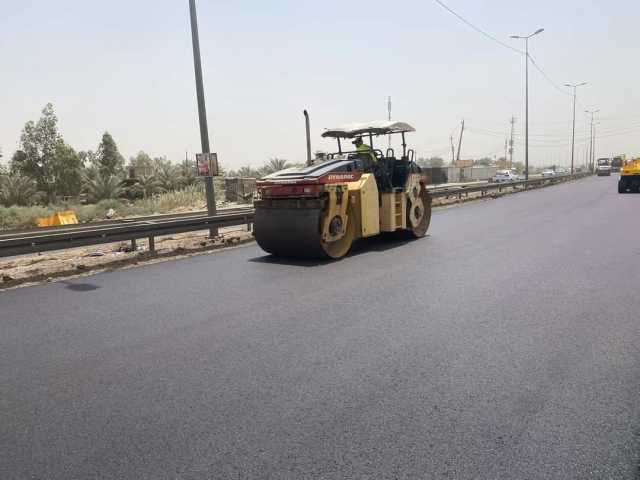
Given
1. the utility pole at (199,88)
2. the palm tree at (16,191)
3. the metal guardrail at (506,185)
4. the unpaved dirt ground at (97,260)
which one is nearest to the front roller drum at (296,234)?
the unpaved dirt ground at (97,260)

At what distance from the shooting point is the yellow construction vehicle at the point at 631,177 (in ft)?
82.2

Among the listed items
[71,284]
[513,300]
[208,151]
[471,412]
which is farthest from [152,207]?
[471,412]

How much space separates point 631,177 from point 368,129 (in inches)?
836

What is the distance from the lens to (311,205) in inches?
329

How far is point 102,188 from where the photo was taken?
28719mm

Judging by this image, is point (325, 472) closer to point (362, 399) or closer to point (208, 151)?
point (362, 399)

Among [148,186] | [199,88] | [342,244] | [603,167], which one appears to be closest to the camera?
[342,244]

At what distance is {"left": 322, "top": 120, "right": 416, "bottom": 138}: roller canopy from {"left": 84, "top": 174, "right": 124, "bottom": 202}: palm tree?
22.0 meters

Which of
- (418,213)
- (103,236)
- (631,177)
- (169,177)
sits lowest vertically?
(631,177)

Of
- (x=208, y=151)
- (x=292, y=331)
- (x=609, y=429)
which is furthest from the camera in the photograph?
(x=208, y=151)

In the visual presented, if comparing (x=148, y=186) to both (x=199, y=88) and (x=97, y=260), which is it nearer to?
(x=199, y=88)

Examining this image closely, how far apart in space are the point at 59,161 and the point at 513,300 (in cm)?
4018

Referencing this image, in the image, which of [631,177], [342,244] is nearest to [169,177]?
[342,244]

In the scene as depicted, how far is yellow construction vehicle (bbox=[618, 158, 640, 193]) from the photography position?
25062 mm
